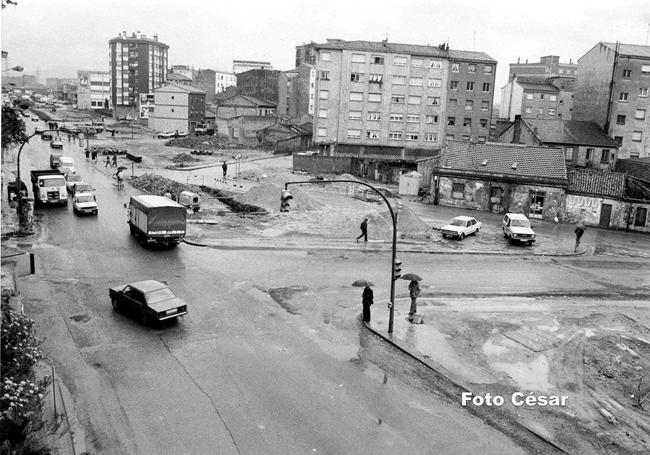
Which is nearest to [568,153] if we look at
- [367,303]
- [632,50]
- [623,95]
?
[623,95]

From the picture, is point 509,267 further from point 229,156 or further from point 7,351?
point 229,156

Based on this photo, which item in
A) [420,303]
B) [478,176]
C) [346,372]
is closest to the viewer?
[346,372]

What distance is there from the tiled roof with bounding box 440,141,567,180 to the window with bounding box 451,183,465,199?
5.04 feet

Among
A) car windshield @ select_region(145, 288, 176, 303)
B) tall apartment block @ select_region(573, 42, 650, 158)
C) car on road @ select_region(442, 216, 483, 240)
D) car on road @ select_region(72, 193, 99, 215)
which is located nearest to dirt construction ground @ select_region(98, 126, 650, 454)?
car on road @ select_region(72, 193, 99, 215)

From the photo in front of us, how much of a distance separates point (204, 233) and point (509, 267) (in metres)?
19.4

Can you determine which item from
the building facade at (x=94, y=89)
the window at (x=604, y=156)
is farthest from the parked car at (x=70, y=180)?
the building facade at (x=94, y=89)

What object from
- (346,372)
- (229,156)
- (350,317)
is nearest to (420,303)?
(350,317)

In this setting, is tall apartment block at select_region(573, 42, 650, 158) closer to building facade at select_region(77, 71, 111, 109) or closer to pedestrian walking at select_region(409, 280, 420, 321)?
pedestrian walking at select_region(409, 280, 420, 321)

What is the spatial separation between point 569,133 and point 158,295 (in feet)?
182

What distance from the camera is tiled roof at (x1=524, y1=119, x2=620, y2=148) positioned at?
208 feet

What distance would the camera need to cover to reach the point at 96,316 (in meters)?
22.8

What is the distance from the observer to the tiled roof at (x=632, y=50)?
66.9m

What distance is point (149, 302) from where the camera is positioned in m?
21.9

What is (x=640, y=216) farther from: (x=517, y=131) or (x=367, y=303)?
(x=367, y=303)
